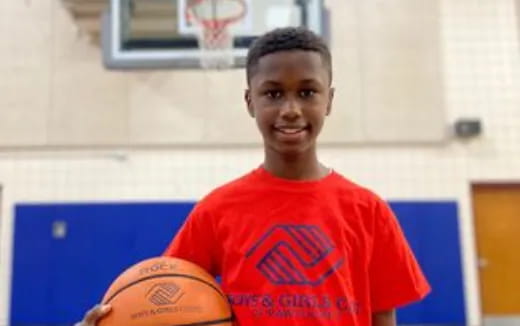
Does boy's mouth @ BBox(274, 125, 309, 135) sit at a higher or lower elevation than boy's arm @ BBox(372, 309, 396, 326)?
higher

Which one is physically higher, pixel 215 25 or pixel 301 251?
pixel 215 25

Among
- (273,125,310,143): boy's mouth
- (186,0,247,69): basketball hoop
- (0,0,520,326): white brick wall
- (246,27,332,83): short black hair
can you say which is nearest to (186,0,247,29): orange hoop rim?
(186,0,247,69): basketball hoop

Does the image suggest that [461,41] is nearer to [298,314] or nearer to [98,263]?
[98,263]

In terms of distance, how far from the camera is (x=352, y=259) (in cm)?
108

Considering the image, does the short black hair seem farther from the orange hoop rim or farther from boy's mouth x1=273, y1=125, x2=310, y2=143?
the orange hoop rim

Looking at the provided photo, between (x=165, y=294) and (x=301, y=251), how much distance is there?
0.81 feet

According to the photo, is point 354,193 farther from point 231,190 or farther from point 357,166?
point 357,166

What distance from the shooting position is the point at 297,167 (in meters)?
1.12

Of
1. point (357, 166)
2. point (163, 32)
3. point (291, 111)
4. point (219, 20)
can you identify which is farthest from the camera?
point (357, 166)

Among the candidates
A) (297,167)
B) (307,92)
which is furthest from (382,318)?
(307,92)

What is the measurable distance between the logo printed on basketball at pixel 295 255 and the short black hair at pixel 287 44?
0.95 feet

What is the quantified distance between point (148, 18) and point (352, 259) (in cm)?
335

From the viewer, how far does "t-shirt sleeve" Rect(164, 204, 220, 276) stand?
3.67 feet

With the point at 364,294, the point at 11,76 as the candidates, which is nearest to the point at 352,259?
the point at 364,294
